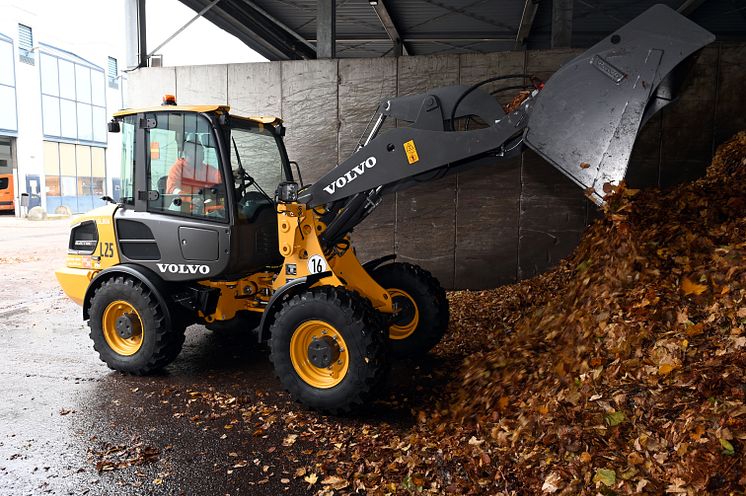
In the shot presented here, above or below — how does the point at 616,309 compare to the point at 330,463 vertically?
above

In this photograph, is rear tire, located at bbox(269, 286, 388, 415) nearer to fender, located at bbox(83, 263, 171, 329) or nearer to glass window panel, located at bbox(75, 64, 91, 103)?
fender, located at bbox(83, 263, 171, 329)

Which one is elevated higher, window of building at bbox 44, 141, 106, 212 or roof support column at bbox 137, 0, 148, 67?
roof support column at bbox 137, 0, 148, 67

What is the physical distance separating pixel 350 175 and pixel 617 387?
2.48m

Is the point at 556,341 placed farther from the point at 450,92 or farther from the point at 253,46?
the point at 253,46

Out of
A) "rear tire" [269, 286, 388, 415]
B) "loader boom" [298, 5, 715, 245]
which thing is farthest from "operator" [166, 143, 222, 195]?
"rear tire" [269, 286, 388, 415]

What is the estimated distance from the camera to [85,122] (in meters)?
33.8

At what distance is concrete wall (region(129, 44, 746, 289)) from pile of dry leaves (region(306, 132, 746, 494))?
3.31m

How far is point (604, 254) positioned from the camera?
4.21 m

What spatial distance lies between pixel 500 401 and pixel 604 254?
1.38 metres

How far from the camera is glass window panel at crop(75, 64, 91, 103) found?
33.3 metres

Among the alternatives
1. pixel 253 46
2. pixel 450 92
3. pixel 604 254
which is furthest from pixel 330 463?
pixel 253 46

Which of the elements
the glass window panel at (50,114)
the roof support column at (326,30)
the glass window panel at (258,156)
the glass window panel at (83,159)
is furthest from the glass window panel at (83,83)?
the glass window panel at (258,156)

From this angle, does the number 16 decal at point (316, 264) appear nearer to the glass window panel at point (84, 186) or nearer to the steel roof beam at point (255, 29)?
the steel roof beam at point (255, 29)

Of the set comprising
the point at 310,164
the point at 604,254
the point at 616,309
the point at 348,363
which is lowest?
the point at 348,363
